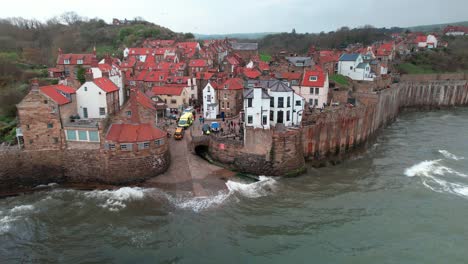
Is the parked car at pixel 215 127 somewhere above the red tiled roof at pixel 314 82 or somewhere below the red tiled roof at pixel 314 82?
below

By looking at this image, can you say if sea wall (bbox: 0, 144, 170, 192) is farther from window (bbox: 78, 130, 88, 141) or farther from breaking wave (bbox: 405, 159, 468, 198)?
breaking wave (bbox: 405, 159, 468, 198)

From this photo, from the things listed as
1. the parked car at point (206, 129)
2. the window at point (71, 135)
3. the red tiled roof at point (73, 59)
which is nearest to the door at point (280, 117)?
the parked car at point (206, 129)

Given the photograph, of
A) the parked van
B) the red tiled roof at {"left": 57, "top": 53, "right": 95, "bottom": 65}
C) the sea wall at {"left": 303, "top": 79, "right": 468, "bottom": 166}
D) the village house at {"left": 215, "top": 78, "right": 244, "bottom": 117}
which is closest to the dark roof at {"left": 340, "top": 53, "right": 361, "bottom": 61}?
the sea wall at {"left": 303, "top": 79, "right": 468, "bottom": 166}

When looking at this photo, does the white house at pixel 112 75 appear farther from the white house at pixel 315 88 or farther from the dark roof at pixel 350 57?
the dark roof at pixel 350 57

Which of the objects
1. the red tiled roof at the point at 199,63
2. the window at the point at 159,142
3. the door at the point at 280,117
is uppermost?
the red tiled roof at the point at 199,63

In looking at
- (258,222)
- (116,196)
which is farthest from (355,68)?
(116,196)

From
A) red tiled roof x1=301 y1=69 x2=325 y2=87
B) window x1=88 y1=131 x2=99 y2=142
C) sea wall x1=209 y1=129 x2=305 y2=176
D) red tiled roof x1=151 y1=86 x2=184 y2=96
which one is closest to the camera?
window x1=88 y1=131 x2=99 y2=142

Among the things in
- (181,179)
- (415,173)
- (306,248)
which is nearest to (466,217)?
(415,173)

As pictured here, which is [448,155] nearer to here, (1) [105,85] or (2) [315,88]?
(2) [315,88]
